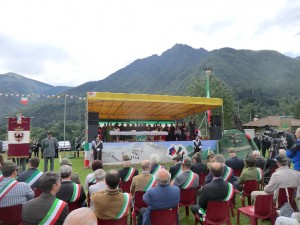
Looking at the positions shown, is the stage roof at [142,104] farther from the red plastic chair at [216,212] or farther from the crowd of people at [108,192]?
the red plastic chair at [216,212]

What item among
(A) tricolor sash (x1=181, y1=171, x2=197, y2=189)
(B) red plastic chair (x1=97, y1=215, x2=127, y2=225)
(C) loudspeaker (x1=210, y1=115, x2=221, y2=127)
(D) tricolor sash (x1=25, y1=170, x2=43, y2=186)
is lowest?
(B) red plastic chair (x1=97, y1=215, x2=127, y2=225)

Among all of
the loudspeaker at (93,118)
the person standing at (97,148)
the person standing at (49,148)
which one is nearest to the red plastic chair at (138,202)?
the person standing at (49,148)

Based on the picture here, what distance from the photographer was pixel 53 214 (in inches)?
101

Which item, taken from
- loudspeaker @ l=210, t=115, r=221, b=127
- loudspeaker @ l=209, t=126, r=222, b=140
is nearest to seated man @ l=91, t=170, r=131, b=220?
loudspeaker @ l=209, t=126, r=222, b=140

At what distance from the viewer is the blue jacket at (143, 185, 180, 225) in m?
3.42

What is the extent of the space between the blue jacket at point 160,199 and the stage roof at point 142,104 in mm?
8552

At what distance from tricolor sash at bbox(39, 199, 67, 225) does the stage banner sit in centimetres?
762

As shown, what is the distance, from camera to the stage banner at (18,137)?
9391 mm

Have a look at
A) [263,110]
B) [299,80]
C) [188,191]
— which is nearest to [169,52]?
[299,80]

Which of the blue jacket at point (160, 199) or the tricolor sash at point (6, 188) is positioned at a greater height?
the tricolor sash at point (6, 188)

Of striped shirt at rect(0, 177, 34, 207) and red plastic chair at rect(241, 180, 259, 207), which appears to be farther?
red plastic chair at rect(241, 180, 259, 207)

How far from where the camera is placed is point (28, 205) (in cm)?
264

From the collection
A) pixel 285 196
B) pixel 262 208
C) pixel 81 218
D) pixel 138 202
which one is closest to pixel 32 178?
pixel 138 202

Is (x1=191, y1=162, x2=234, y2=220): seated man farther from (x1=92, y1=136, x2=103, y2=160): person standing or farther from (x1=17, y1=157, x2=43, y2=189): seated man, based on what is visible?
(x1=92, y1=136, x2=103, y2=160): person standing
